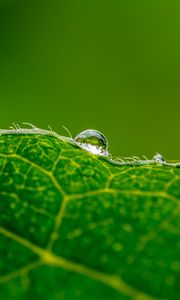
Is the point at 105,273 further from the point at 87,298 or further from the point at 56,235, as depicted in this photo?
the point at 56,235

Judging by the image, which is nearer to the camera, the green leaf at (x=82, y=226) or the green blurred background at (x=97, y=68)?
the green leaf at (x=82, y=226)

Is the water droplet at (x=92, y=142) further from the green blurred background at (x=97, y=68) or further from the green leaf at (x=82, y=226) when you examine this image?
the green blurred background at (x=97, y=68)

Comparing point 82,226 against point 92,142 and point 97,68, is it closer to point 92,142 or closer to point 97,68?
point 92,142

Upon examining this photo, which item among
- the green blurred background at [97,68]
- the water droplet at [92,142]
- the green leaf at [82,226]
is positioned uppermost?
the green blurred background at [97,68]

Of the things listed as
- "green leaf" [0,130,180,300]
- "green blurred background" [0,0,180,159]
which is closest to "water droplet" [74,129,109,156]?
"green leaf" [0,130,180,300]

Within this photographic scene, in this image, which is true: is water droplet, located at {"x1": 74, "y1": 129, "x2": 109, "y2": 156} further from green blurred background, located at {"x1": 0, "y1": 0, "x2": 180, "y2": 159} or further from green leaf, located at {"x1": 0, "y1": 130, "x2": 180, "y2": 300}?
green blurred background, located at {"x1": 0, "y1": 0, "x2": 180, "y2": 159}

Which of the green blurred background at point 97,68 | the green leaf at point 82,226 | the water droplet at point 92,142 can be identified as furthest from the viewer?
the green blurred background at point 97,68

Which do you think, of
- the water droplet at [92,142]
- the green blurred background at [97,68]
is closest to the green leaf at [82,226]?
the water droplet at [92,142]

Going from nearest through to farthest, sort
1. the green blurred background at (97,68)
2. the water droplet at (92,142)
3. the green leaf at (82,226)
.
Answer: the green leaf at (82,226) < the water droplet at (92,142) < the green blurred background at (97,68)

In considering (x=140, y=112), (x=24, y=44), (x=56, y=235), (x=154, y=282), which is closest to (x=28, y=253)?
(x=56, y=235)
